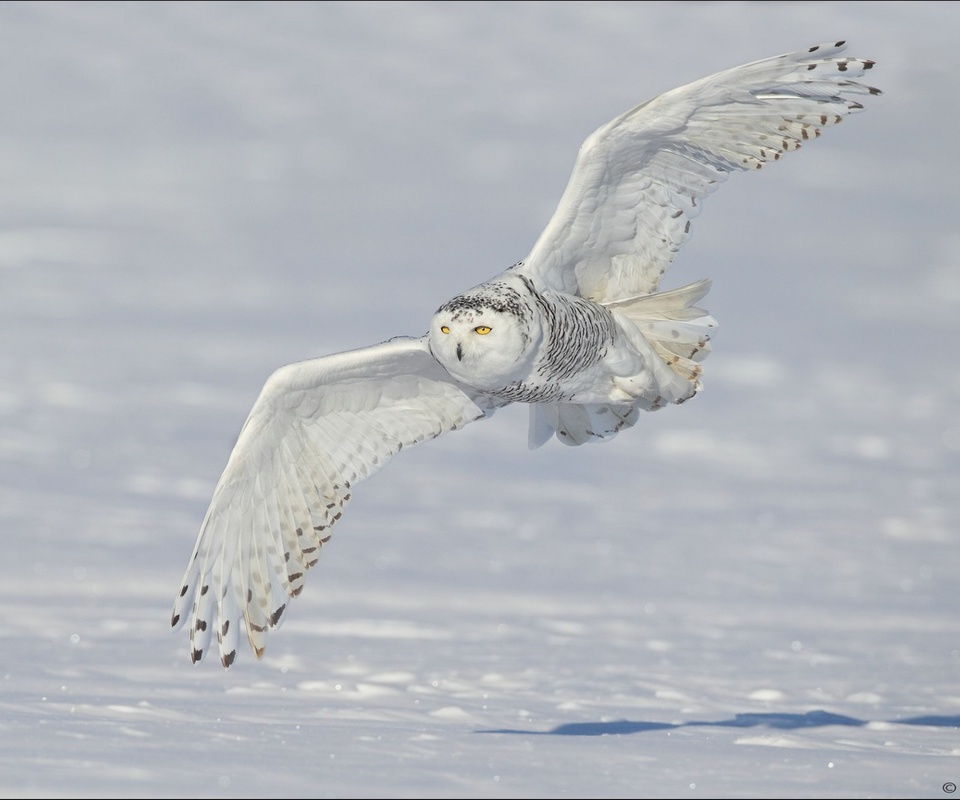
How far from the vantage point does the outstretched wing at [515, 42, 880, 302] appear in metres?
7.06

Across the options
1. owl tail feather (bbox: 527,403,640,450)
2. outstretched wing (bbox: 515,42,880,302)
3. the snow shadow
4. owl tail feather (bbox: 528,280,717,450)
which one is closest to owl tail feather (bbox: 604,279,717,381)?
owl tail feather (bbox: 528,280,717,450)

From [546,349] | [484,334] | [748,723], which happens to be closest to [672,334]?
[546,349]

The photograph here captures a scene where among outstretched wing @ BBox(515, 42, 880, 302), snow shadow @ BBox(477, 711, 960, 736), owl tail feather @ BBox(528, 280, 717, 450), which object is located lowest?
snow shadow @ BBox(477, 711, 960, 736)

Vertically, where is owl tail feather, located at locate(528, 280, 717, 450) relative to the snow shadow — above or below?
above

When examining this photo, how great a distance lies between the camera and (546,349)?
703 centimetres

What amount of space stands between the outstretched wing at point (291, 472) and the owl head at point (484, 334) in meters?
0.65

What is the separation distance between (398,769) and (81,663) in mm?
2398

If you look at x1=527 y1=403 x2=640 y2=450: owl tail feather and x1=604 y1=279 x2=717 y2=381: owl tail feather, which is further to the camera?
x1=527 y1=403 x2=640 y2=450: owl tail feather

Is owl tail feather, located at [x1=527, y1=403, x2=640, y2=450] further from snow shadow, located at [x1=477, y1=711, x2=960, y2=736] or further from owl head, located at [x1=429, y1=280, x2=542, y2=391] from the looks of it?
snow shadow, located at [x1=477, y1=711, x2=960, y2=736]

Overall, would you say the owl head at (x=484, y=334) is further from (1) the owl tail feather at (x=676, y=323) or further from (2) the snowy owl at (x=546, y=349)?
(1) the owl tail feather at (x=676, y=323)

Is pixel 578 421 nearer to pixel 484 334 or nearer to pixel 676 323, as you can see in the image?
pixel 676 323

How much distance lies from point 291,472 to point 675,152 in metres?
2.31

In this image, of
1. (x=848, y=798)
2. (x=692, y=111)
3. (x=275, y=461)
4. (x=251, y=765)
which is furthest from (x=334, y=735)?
(x=692, y=111)

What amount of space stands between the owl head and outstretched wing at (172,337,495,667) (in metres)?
0.65
